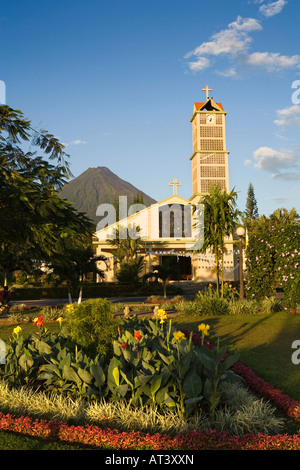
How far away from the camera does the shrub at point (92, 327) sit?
22.1 ft

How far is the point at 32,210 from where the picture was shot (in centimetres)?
482

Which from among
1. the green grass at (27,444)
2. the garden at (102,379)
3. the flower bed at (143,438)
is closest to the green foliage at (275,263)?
the garden at (102,379)

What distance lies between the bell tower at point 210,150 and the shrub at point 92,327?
110ft

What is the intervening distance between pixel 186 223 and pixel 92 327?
1233 inches

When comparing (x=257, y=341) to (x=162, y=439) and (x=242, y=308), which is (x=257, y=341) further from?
(x=162, y=439)

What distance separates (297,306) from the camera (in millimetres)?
13211

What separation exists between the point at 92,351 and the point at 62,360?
4.40 feet

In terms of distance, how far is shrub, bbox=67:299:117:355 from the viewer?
6.75m

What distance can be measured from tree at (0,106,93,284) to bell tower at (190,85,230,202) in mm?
34763

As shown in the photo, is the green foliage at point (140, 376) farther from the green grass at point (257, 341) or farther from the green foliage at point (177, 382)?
the green grass at point (257, 341)

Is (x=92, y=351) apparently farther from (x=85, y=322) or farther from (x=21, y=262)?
(x=21, y=262)

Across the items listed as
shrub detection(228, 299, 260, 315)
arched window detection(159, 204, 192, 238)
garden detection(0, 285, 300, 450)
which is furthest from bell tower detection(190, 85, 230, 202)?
garden detection(0, 285, 300, 450)

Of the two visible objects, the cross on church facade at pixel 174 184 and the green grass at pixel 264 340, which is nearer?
the green grass at pixel 264 340

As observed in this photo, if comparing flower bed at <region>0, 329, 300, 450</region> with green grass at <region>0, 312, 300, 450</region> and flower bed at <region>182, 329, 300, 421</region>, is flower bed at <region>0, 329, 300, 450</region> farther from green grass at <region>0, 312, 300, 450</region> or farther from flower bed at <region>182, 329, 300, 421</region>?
flower bed at <region>182, 329, 300, 421</region>
